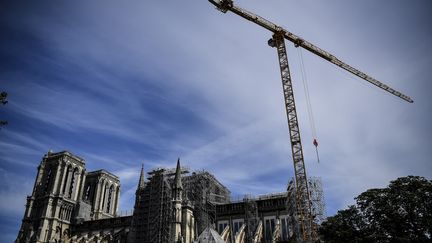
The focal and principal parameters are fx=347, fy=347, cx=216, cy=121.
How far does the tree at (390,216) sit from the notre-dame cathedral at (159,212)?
1242 centimetres

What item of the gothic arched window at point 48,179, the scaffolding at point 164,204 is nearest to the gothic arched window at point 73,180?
the gothic arched window at point 48,179

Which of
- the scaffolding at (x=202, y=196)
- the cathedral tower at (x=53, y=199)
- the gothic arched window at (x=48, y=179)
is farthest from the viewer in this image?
the gothic arched window at (x=48, y=179)

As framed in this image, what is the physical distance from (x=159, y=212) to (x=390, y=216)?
132 ft

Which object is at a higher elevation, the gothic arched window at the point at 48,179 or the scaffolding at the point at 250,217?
the gothic arched window at the point at 48,179

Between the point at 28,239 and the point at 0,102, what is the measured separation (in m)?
59.7

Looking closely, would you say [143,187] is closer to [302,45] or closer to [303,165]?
[303,165]

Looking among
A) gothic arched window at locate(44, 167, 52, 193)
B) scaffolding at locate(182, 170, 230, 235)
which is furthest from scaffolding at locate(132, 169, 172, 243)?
gothic arched window at locate(44, 167, 52, 193)

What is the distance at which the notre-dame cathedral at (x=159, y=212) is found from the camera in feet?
209

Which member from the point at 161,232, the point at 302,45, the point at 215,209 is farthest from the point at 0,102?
the point at 302,45

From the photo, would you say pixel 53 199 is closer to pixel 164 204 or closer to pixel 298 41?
pixel 164 204

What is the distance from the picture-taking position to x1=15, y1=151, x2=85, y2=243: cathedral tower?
8300 centimetres

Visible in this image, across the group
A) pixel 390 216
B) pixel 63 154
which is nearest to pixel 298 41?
pixel 390 216

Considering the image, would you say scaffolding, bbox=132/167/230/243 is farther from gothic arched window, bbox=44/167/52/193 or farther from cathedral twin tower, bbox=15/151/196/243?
gothic arched window, bbox=44/167/52/193

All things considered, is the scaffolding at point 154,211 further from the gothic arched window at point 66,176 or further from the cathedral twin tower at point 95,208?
the gothic arched window at point 66,176
